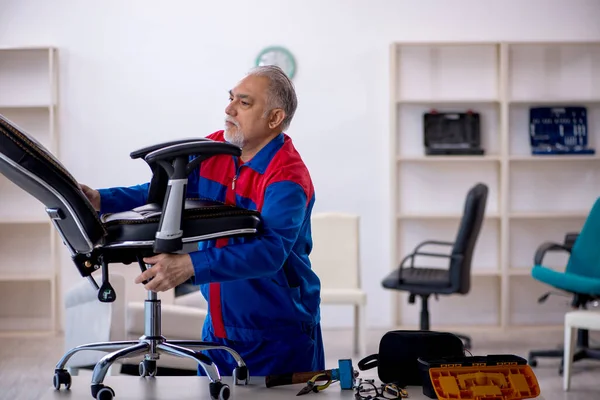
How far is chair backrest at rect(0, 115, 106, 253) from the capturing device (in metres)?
1.68

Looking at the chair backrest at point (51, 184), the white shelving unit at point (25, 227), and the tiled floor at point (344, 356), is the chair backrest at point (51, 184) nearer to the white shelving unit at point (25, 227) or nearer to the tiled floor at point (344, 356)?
the tiled floor at point (344, 356)

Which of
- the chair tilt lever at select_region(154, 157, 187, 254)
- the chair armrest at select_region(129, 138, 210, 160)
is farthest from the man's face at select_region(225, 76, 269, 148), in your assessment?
the chair tilt lever at select_region(154, 157, 187, 254)

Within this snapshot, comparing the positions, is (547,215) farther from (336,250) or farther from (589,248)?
(336,250)

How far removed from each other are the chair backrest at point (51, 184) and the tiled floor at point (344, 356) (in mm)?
2943

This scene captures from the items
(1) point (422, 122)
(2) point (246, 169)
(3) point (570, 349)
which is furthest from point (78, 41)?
(2) point (246, 169)

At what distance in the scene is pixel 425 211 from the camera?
680cm

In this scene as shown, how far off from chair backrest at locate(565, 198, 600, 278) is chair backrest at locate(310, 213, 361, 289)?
1421 millimetres

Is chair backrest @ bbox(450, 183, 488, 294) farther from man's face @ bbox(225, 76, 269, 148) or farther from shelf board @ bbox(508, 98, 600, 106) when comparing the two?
man's face @ bbox(225, 76, 269, 148)

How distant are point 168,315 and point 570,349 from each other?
7.22ft

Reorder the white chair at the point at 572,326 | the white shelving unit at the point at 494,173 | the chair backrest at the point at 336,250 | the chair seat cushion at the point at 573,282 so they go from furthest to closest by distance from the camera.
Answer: the white shelving unit at the point at 494,173 → the chair backrest at the point at 336,250 → the chair seat cushion at the point at 573,282 → the white chair at the point at 572,326

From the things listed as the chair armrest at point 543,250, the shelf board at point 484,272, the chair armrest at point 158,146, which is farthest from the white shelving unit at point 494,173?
the chair armrest at point 158,146

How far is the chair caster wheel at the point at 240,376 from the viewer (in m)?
2.06

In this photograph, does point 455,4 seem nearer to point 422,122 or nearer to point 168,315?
point 422,122

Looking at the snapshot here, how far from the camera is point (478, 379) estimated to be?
6.35 ft
